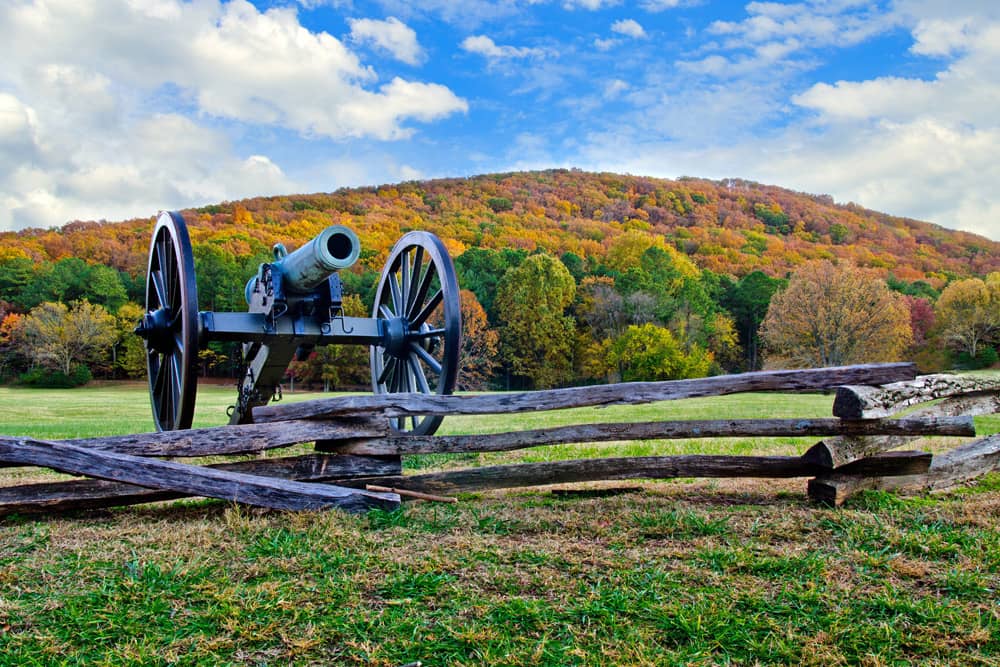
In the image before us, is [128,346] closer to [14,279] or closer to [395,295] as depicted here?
[14,279]

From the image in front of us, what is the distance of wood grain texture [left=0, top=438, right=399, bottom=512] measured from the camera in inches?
161

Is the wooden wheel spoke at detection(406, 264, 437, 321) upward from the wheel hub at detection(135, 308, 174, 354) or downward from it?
upward

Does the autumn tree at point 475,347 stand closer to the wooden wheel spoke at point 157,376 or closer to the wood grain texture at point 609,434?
the wooden wheel spoke at point 157,376

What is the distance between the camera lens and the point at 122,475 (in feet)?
13.8

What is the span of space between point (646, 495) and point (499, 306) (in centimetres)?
4392

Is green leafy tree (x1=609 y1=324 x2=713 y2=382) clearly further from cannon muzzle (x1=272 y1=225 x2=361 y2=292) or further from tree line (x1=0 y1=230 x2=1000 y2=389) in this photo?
cannon muzzle (x1=272 y1=225 x2=361 y2=292)

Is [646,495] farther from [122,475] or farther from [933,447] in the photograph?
[933,447]

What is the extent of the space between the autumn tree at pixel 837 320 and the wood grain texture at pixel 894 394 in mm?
35323

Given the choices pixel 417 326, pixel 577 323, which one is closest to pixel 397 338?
pixel 417 326

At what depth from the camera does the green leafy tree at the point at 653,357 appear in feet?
138

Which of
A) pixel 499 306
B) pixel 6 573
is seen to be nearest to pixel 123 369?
pixel 499 306

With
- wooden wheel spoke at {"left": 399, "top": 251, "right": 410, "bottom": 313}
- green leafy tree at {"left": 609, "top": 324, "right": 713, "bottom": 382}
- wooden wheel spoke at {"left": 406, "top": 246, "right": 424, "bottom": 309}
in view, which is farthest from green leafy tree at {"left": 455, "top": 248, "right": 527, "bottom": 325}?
wooden wheel spoke at {"left": 406, "top": 246, "right": 424, "bottom": 309}

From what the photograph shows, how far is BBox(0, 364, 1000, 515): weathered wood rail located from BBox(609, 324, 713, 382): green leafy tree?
3694cm

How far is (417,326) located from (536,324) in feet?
130
